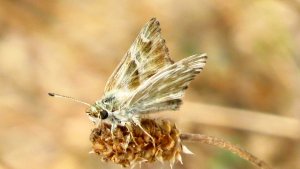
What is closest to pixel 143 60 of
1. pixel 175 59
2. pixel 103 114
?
pixel 103 114

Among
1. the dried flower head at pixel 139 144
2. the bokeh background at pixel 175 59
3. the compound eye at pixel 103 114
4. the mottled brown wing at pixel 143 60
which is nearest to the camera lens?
the dried flower head at pixel 139 144

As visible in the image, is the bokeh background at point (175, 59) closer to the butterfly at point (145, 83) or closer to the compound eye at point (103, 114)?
the butterfly at point (145, 83)

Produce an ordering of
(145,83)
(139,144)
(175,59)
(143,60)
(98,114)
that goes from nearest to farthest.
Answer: (139,144)
(98,114)
(145,83)
(143,60)
(175,59)

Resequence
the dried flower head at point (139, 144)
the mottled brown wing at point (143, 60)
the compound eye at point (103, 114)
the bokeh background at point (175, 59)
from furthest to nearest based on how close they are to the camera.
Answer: the bokeh background at point (175, 59) < the mottled brown wing at point (143, 60) < the compound eye at point (103, 114) < the dried flower head at point (139, 144)

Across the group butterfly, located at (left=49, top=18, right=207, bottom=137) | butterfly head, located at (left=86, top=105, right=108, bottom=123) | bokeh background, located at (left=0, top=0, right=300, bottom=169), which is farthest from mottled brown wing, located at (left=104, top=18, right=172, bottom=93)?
bokeh background, located at (left=0, top=0, right=300, bottom=169)

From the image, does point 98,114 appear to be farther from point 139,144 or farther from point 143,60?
point 143,60

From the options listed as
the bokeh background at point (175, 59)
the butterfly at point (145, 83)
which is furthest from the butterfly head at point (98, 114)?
the bokeh background at point (175, 59)

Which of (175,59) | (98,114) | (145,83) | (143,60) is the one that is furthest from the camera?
(175,59)
